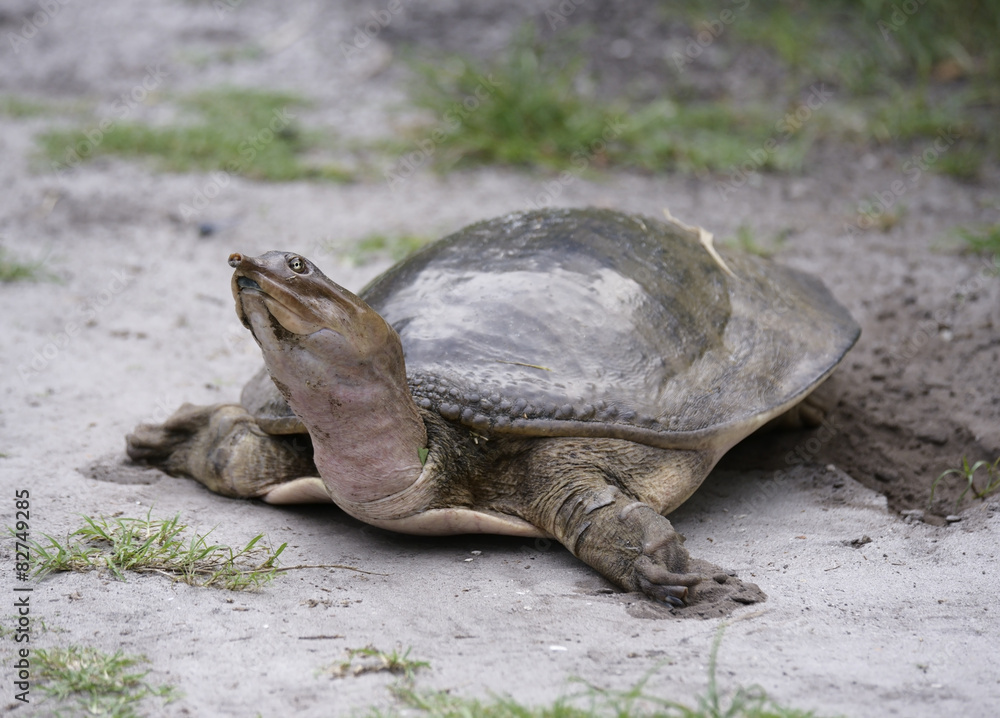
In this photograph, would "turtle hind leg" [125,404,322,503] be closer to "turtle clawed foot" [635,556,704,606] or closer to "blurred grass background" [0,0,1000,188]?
"turtle clawed foot" [635,556,704,606]

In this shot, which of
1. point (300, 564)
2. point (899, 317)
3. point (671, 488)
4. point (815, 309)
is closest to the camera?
point (300, 564)

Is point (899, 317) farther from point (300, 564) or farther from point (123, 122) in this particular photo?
point (123, 122)

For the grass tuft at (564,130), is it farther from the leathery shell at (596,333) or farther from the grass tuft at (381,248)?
the leathery shell at (596,333)

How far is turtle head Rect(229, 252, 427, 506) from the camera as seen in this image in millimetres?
2164

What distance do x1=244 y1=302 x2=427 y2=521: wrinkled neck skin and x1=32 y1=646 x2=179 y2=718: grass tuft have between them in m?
0.68

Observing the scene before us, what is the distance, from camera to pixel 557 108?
6156 millimetres

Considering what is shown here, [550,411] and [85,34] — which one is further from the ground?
[85,34]

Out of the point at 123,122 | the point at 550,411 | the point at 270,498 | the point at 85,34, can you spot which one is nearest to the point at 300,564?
the point at 270,498

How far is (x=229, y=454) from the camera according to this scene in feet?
9.32

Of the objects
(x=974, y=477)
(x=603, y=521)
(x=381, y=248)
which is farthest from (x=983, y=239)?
(x=603, y=521)

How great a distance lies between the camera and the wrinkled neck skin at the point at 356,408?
7.34 feet

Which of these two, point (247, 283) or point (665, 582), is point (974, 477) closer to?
point (665, 582)

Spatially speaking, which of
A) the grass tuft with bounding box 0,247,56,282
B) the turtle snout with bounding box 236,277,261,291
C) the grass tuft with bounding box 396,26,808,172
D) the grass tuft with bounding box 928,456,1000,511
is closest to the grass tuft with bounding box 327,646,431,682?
the turtle snout with bounding box 236,277,261,291

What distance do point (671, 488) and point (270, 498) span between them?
1.18 meters
